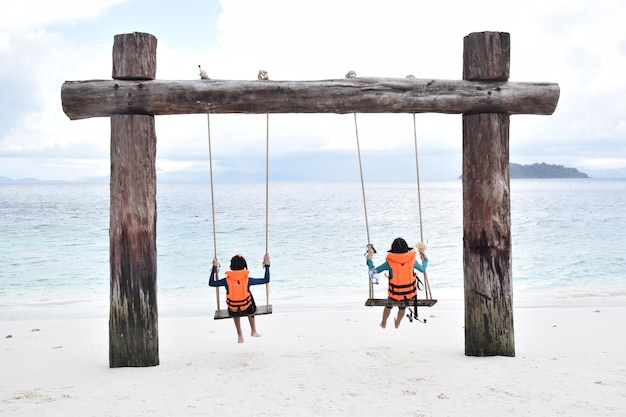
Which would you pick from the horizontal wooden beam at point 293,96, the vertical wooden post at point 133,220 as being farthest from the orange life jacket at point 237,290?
the horizontal wooden beam at point 293,96

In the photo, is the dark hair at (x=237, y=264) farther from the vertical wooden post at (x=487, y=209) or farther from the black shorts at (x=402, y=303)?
the vertical wooden post at (x=487, y=209)

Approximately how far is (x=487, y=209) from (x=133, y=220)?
136 inches

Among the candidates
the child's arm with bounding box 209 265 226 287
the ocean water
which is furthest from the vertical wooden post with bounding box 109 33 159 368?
the ocean water

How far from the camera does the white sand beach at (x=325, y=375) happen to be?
5.54 metres

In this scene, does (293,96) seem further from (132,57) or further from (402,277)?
(402,277)

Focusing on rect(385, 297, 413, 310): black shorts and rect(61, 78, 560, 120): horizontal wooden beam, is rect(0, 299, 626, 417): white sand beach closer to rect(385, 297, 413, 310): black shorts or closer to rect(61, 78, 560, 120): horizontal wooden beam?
rect(385, 297, 413, 310): black shorts

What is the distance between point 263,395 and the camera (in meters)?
5.82

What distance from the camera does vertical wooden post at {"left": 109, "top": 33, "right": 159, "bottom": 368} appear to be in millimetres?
6551

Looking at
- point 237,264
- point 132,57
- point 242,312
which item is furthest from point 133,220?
point 132,57

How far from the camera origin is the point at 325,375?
6.47 m

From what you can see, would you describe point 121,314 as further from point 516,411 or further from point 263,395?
point 516,411

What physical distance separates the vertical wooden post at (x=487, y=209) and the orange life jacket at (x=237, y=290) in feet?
7.39

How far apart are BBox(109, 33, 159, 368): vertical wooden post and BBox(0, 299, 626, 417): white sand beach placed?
33 cm

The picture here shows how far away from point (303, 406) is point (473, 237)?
2529 mm
